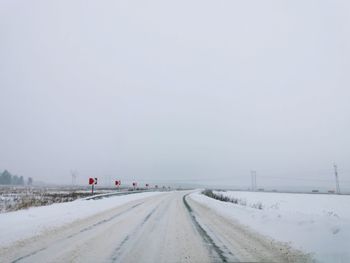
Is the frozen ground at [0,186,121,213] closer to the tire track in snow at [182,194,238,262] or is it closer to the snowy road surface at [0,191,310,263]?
the snowy road surface at [0,191,310,263]

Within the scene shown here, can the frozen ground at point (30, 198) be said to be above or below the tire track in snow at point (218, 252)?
above

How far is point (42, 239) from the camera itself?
9.92 m

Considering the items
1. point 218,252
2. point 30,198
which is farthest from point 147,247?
point 30,198

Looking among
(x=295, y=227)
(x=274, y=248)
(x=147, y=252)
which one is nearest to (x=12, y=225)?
(x=147, y=252)

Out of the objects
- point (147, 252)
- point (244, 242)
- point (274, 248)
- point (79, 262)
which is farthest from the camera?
point (244, 242)

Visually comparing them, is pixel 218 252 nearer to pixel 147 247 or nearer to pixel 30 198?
pixel 147 247

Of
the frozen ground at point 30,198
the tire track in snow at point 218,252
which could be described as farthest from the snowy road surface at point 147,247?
the frozen ground at point 30,198

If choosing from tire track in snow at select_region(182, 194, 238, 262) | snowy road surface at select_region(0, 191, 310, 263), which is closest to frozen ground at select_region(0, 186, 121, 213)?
snowy road surface at select_region(0, 191, 310, 263)

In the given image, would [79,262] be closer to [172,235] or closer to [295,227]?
[172,235]

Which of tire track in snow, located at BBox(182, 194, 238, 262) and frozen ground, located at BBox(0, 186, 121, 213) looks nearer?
tire track in snow, located at BBox(182, 194, 238, 262)

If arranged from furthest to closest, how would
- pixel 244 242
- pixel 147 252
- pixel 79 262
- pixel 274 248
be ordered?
pixel 244 242
pixel 274 248
pixel 147 252
pixel 79 262

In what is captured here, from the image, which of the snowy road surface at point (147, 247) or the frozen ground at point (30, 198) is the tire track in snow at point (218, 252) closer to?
the snowy road surface at point (147, 247)

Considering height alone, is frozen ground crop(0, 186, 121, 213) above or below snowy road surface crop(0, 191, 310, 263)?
above

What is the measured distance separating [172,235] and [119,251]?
3122 mm
